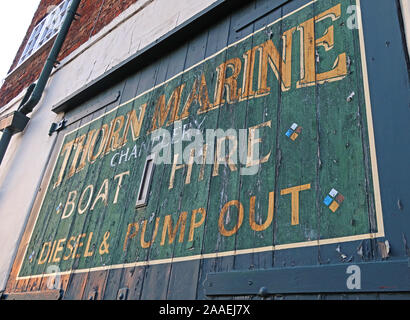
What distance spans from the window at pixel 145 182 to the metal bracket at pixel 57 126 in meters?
1.60

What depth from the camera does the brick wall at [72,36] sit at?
169 inches

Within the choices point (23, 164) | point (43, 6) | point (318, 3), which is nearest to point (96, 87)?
point (23, 164)

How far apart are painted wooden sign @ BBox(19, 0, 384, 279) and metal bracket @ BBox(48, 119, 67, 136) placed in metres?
0.95

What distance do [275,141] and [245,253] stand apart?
19.9 inches

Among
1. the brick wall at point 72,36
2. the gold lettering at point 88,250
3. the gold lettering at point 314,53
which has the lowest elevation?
the gold lettering at point 88,250

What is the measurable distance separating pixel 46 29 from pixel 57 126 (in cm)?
343

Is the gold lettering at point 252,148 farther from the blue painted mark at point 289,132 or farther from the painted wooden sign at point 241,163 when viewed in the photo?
the blue painted mark at point 289,132

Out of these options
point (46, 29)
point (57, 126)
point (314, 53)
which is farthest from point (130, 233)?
point (46, 29)

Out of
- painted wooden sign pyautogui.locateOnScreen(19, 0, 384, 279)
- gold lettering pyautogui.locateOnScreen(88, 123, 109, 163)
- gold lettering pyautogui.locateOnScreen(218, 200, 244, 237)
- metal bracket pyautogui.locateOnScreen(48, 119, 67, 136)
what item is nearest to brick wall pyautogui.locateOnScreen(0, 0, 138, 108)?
metal bracket pyautogui.locateOnScreen(48, 119, 67, 136)

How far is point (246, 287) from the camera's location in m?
1.36

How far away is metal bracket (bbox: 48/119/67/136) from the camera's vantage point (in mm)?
3470

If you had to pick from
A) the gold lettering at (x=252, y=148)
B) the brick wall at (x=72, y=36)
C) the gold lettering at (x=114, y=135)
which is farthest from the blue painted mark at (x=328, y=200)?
the brick wall at (x=72, y=36)

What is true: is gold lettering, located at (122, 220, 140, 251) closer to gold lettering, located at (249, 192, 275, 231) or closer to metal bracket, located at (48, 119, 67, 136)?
gold lettering, located at (249, 192, 275, 231)

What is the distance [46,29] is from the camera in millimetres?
6129
